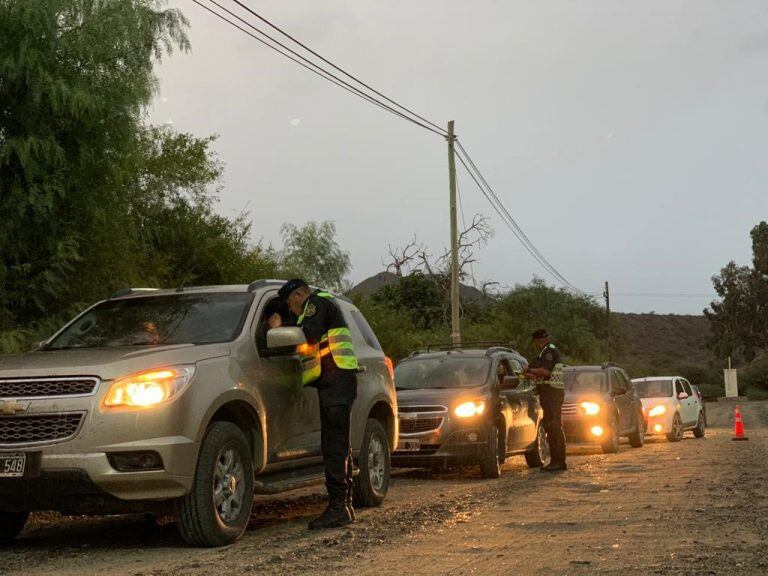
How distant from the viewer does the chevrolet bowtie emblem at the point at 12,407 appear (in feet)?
23.0

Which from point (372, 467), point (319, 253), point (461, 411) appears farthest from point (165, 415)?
point (319, 253)

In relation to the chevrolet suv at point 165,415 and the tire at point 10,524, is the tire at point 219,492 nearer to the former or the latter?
the chevrolet suv at point 165,415

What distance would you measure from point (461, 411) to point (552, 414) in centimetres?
186

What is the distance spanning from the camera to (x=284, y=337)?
314 inches

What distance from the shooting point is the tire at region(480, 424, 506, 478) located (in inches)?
533

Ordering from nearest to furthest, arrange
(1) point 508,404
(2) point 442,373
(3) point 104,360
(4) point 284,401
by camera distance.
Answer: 1. (3) point 104,360
2. (4) point 284,401
3. (1) point 508,404
4. (2) point 442,373

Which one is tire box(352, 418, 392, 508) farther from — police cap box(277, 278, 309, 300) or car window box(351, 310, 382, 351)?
police cap box(277, 278, 309, 300)

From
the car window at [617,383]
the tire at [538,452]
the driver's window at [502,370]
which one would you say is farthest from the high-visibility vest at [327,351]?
the car window at [617,383]

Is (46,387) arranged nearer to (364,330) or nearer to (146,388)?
(146,388)

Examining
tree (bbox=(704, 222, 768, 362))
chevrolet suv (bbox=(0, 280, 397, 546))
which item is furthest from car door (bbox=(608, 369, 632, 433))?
tree (bbox=(704, 222, 768, 362))

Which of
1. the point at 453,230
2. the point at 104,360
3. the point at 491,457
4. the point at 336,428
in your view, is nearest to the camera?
the point at 104,360

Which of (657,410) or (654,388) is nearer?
(657,410)

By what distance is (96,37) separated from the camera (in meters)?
16.9

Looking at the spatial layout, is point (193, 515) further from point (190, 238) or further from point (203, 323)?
point (190, 238)
